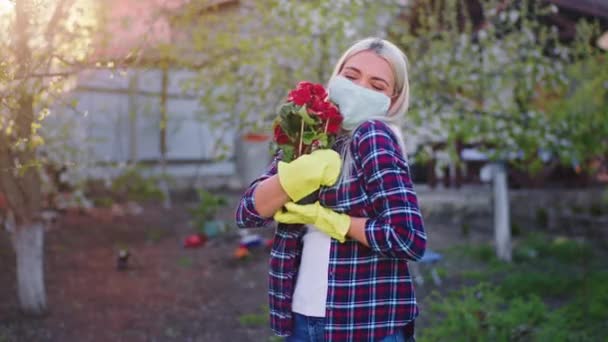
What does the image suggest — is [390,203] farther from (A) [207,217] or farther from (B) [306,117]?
(A) [207,217]

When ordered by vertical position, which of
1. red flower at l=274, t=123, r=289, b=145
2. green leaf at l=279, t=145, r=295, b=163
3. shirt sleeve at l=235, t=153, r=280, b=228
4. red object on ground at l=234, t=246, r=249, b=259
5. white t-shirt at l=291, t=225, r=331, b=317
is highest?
red flower at l=274, t=123, r=289, b=145

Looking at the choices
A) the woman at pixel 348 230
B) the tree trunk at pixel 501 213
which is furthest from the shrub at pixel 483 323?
the tree trunk at pixel 501 213

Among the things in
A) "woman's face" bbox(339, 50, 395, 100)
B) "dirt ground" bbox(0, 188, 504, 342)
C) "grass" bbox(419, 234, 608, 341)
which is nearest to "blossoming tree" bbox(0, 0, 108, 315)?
"dirt ground" bbox(0, 188, 504, 342)

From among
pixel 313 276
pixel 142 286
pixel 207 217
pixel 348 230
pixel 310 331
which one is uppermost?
pixel 348 230

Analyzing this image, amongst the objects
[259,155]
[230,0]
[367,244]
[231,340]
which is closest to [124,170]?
[259,155]

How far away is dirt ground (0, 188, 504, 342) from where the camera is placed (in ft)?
16.5

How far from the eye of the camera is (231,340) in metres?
4.95

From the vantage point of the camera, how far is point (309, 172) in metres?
1.93

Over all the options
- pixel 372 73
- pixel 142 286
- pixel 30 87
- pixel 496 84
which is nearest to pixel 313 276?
pixel 372 73

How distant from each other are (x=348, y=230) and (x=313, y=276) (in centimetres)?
20

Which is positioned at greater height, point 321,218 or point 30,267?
point 321,218

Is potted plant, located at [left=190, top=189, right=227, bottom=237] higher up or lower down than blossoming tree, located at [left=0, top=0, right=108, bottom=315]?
lower down

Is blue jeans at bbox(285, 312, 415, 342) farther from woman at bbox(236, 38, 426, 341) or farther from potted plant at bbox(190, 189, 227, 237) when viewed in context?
potted plant at bbox(190, 189, 227, 237)

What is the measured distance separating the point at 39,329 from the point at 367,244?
3.78m
